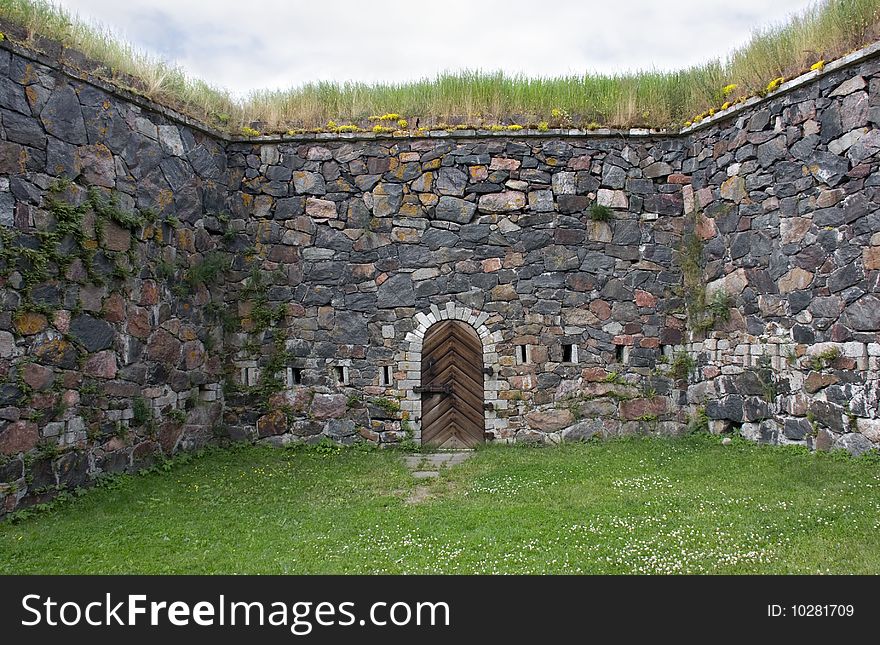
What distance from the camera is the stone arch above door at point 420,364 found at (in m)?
9.16

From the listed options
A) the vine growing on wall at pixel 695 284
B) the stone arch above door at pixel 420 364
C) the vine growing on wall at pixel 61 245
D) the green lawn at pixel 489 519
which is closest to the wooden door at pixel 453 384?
the stone arch above door at pixel 420 364

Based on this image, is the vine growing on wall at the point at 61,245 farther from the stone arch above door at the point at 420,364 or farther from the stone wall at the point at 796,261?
the stone wall at the point at 796,261

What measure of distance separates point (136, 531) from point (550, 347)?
551 cm

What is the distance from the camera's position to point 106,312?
23.8 feet

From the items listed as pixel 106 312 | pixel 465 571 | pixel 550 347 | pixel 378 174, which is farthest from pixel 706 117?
pixel 106 312

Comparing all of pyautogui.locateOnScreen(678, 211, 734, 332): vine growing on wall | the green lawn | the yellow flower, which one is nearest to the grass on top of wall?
the yellow flower

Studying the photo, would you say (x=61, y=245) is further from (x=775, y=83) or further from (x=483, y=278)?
(x=775, y=83)

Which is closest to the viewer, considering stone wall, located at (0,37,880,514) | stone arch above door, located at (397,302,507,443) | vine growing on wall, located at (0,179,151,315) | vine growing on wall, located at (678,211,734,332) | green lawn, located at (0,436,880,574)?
green lawn, located at (0,436,880,574)

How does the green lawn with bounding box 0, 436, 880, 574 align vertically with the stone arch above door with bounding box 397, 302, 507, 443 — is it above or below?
below

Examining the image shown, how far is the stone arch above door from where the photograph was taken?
9.16 metres

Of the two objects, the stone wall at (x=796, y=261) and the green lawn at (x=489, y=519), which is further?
the stone wall at (x=796, y=261)

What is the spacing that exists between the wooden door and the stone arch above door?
0.08m

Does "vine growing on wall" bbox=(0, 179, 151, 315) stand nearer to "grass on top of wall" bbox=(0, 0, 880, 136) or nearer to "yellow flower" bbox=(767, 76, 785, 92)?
"grass on top of wall" bbox=(0, 0, 880, 136)

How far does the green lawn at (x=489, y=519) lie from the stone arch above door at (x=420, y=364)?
0.85 metres
